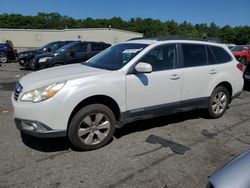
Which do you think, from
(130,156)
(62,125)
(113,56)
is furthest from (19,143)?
(113,56)

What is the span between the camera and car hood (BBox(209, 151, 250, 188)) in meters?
2.09

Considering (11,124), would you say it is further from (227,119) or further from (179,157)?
(227,119)

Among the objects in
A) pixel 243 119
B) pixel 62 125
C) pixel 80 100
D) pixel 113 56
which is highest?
pixel 113 56

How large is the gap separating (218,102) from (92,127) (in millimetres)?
3213

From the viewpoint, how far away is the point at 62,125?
4.45 metres

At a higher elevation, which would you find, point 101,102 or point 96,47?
point 101,102

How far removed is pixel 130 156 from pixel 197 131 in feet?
6.05

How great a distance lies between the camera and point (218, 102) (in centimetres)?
670

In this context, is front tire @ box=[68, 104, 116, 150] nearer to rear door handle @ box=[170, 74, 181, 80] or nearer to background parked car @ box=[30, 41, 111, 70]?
rear door handle @ box=[170, 74, 181, 80]

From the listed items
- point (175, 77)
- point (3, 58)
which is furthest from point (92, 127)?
point (3, 58)

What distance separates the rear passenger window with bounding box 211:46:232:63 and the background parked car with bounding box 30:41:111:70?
22.9 ft

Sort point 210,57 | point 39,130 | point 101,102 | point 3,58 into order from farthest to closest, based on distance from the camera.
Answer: point 3,58 → point 210,57 → point 101,102 → point 39,130

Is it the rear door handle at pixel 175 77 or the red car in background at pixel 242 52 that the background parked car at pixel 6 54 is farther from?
the rear door handle at pixel 175 77

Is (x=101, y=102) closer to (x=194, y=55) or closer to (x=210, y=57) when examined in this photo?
(x=194, y=55)
